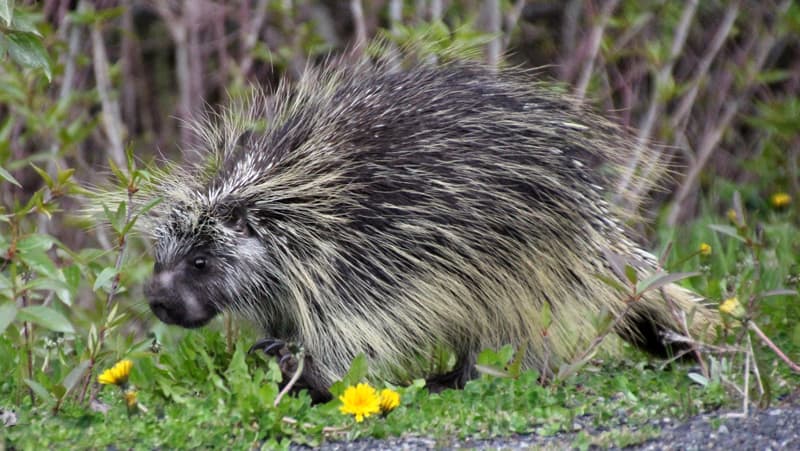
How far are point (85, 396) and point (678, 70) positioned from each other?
6.33 m

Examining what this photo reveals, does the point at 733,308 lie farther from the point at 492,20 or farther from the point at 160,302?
the point at 492,20

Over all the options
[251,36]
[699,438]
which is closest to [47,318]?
[699,438]

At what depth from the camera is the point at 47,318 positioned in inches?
123

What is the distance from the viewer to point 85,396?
12.3 feet

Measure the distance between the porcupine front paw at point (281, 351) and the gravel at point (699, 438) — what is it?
0.71 meters

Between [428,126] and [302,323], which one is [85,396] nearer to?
[302,323]

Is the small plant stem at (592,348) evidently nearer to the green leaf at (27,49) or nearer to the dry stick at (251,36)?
the green leaf at (27,49)

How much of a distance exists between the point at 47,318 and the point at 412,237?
1313 millimetres

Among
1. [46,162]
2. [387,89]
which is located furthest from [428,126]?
[46,162]

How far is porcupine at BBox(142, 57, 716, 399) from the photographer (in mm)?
3945

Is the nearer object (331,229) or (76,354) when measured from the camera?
(331,229)

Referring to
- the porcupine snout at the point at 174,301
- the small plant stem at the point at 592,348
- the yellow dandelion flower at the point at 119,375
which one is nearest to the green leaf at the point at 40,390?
the yellow dandelion flower at the point at 119,375

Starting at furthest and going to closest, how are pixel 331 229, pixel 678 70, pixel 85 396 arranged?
pixel 678 70, pixel 331 229, pixel 85 396

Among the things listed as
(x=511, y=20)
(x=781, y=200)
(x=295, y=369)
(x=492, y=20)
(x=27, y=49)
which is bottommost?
(x=781, y=200)
